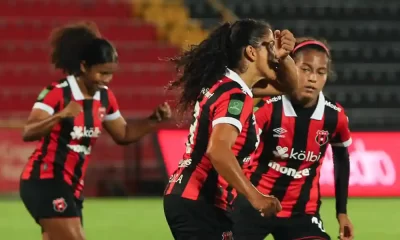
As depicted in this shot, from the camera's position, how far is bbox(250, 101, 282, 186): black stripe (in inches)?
214

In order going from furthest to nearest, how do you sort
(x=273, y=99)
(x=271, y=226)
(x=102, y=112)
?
(x=102, y=112)
(x=273, y=99)
(x=271, y=226)

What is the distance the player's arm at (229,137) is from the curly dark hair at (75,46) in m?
2.06

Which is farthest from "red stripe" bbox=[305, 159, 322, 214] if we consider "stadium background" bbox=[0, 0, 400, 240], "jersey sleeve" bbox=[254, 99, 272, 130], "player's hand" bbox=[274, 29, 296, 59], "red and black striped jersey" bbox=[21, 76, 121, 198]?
"stadium background" bbox=[0, 0, 400, 240]

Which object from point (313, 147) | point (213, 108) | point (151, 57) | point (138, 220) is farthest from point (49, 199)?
point (151, 57)

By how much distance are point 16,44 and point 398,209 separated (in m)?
9.57

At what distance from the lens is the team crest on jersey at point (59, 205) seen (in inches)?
230

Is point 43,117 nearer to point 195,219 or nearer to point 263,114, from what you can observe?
point 263,114

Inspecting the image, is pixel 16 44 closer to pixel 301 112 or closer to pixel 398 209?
pixel 398 209

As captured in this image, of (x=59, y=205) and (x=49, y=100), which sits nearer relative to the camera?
(x=59, y=205)

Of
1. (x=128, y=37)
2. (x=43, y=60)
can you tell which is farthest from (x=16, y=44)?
(x=128, y=37)

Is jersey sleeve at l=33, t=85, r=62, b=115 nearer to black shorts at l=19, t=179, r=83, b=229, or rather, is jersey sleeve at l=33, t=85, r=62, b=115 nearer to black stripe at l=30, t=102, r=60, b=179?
black stripe at l=30, t=102, r=60, b=179

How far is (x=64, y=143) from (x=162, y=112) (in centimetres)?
63

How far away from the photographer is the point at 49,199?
5875 mm

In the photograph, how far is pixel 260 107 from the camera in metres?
5.43
